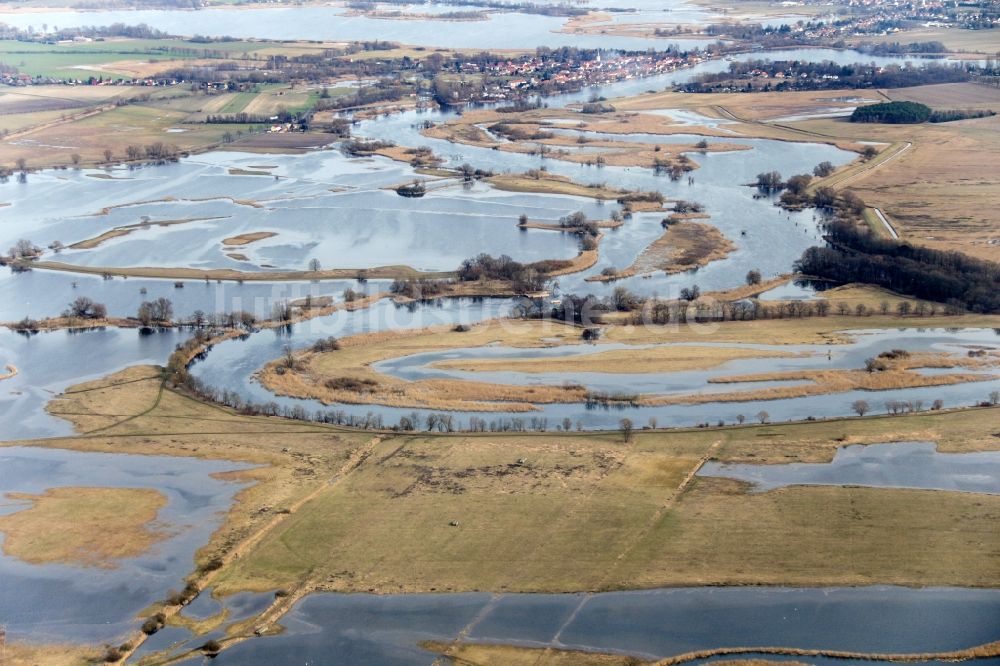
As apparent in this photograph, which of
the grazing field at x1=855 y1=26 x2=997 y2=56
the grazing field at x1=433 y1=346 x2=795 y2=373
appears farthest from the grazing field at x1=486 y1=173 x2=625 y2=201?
the grazing field at x1=855 y1=26 x2=997 y2=56

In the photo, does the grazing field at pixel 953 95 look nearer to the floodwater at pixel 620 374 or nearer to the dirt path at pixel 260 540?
the floodwater at pixel 620 374

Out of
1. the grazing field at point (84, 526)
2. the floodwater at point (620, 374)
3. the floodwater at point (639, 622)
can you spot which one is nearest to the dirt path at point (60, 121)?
the floodwater at point (620, 374)

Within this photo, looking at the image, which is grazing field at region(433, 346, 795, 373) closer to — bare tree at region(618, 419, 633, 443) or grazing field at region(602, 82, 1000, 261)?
A: bare tree at region(618, 419, 633, 443)

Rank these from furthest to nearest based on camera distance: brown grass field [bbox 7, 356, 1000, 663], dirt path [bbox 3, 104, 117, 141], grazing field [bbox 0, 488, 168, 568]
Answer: dirt path [bbox 3, 104, 117, 141], grazing field [bbox 0, 488, 168, 568], brown grass field [bbox 7, 356, 1000, 663]

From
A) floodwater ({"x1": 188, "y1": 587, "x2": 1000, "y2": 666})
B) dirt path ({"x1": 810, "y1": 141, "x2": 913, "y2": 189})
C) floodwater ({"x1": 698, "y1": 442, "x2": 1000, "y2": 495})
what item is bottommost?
floodwater ({"x1": 188, "y1": 587, "x2": 1000, "y2": 666})

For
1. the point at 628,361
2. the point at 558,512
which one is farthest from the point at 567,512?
the point at 628,361

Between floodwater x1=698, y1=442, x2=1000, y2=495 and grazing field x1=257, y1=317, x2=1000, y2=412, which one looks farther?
grazing field x1=257, y1=317, x2=1000, y2=412

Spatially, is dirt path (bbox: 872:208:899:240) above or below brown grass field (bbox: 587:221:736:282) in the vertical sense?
above

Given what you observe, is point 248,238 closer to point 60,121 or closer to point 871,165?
point 871,165
